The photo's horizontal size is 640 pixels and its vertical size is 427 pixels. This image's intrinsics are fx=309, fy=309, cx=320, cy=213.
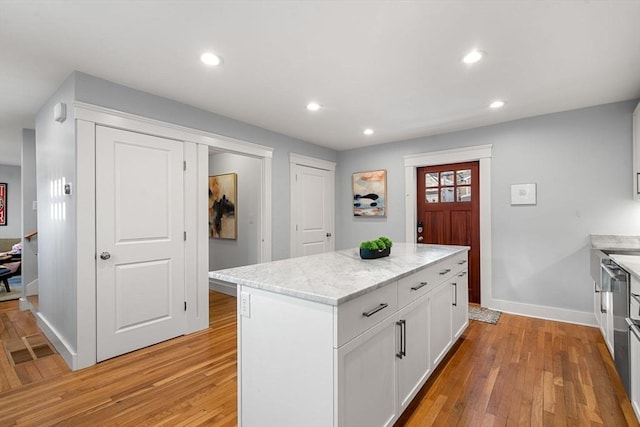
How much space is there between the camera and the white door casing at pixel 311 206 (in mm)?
4668

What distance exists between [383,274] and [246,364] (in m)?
0.87

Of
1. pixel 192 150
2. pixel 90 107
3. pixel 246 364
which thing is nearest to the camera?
pixel 246 364

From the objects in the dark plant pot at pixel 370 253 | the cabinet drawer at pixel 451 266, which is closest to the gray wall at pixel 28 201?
the dark plant pot at pixel 370 253

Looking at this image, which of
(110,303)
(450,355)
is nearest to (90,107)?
(110,303)

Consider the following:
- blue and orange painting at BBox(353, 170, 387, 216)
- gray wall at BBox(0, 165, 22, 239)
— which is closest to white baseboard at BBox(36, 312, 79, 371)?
blue and orange painting at BBox(353, 170, 387, 216)

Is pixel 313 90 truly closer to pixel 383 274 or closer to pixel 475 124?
pixel 383 274

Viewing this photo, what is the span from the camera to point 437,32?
1979 mm

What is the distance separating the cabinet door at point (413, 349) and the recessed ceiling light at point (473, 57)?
1.77 meters

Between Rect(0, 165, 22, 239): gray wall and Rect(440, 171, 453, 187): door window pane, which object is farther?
Rect(0, 165, 22, 239): gray wall

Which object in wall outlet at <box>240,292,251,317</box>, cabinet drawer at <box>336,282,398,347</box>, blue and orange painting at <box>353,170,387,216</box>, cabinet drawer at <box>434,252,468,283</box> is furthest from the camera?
blue and orange painting at <box>353,170,387,216</box>

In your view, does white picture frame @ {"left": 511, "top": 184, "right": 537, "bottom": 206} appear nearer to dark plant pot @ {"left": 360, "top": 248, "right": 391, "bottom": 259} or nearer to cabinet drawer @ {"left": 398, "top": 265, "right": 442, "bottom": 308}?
cabinet drawer @ {"left": 398, "top": 265, "right": 442, "bottom": 308}

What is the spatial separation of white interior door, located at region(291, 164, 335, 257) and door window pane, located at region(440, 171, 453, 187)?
1.83 m

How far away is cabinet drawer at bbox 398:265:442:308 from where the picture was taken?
1797mm

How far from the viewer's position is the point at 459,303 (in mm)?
2873
